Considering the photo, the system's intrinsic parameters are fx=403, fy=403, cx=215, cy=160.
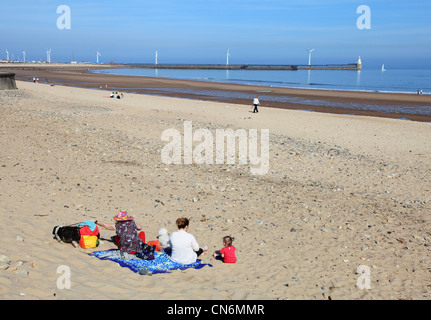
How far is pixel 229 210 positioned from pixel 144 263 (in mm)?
3294

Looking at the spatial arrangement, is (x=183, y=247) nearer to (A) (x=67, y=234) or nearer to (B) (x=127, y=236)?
(B) (x=127, y=236)

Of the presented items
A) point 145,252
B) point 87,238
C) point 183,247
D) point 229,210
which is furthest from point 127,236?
point 229,210

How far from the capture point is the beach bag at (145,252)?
7.12 metres

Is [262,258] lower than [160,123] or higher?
lower

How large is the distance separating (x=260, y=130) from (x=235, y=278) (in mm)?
14098

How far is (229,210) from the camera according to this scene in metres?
9.80

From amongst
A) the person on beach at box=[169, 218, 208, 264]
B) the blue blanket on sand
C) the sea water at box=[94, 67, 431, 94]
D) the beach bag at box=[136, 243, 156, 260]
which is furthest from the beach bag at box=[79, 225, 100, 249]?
the sea water at box=[94, 67, 431, 94]

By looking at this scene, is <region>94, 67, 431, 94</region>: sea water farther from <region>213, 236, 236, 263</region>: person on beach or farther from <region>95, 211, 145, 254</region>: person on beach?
<region>95, 211, 145, 254</region>: person on beach

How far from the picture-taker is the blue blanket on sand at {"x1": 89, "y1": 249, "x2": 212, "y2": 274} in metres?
6.77

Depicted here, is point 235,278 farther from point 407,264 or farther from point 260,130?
point 260,130

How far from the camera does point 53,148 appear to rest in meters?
14.4

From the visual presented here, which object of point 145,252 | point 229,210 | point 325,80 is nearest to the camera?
point 145,252
